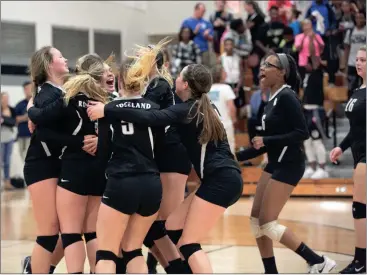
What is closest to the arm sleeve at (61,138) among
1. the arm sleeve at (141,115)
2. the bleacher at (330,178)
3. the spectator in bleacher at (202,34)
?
the arm sleeve at (141,115)

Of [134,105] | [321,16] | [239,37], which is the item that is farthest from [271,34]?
[134,105]

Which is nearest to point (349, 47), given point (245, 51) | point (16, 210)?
point (245, 51)

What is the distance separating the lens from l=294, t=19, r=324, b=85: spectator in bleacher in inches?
472

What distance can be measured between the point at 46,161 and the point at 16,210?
642 centimetres

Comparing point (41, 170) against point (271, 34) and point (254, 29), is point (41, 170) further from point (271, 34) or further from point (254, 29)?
point (254, 29)

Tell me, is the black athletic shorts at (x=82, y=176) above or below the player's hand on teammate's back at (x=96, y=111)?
below

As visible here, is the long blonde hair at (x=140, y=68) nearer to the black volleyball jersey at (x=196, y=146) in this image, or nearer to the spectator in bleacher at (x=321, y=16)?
the black volleyball jersey at (x=196, y=146)

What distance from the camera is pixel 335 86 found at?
13.0 m

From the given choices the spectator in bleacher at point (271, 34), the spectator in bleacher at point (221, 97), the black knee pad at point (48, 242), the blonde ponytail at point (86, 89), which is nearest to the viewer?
the blonde ponytail at point (86, 89)

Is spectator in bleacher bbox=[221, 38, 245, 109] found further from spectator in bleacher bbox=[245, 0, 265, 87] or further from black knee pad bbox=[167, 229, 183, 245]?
black knee pad bbox=[167, 229, 183, 245]

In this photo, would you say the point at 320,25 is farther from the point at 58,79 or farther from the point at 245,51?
the point at 58,79

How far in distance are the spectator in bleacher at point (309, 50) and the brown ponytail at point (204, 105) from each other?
24.0 ft

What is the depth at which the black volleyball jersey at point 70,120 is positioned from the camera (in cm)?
486

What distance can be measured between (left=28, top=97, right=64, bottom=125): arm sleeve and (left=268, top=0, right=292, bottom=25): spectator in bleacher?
9.08 m
